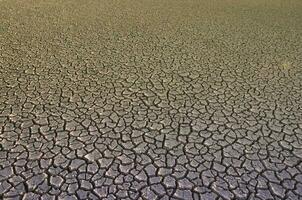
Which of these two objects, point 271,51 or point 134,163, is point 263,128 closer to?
point 134,163

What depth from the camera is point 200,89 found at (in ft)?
5.02

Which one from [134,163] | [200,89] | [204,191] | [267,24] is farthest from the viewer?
[267,24]

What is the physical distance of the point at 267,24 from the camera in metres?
2.43

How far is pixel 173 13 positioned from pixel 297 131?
170 cm

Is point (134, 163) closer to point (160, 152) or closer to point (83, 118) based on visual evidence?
point (160, 152)

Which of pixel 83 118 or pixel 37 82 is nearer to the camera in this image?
pixel 83 118

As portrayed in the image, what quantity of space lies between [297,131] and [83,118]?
33.0 inches

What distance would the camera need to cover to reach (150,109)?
137 centimetres

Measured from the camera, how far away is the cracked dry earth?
1000mm

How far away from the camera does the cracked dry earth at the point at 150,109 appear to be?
39.4 inches

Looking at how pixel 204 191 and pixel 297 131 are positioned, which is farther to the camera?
pixel 297 131

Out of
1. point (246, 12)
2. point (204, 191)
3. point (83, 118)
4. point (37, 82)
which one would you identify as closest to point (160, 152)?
point (204, 191)

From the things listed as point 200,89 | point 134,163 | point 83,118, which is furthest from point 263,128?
point 83,118

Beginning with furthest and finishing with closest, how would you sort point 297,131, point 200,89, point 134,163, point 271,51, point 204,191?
point 271,51 → point 200,89 → point 297,131 → point 134,163 → point 204,191
